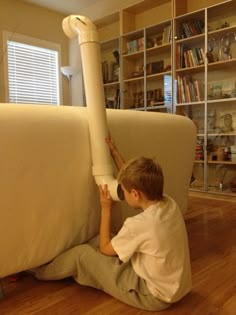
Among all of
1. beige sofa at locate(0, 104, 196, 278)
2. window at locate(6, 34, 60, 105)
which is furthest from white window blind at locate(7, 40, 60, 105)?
beige sofa at locate(0, 104, 196, 278)

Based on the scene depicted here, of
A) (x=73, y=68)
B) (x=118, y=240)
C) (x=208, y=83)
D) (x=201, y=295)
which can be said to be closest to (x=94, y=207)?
(x=118, y=240)

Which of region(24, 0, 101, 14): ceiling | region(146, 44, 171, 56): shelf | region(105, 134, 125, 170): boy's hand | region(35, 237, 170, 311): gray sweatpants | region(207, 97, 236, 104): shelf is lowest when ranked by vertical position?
region(35, 237, 170, 311): gray sweatpants

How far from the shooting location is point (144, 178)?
1.10 metres

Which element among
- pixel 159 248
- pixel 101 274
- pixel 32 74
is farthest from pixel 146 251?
pixel 32 74

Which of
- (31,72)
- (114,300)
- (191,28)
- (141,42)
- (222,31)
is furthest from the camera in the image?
(31,72)

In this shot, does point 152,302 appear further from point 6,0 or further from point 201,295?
point 6,0

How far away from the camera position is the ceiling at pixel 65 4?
14.6 ft

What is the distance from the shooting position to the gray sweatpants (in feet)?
3.79

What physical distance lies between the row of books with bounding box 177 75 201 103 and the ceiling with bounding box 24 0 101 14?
1.95 m

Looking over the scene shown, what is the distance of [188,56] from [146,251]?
2917 millimetres

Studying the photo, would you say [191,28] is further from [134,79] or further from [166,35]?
[134,79]

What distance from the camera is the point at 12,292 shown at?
1281 mm

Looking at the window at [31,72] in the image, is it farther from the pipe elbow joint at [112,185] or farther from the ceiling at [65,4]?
the pipe elbow joint at [112,185]

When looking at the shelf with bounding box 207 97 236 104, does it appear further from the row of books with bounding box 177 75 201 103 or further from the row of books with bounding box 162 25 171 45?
the row of books with bounding box 162 25 171 45
